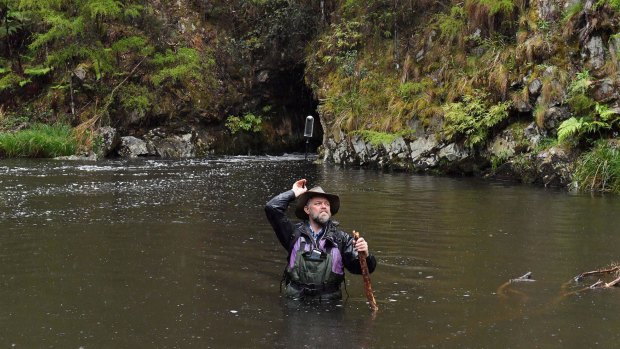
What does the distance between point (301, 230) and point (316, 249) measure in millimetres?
245

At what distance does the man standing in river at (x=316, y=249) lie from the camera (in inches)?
215

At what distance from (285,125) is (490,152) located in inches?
493

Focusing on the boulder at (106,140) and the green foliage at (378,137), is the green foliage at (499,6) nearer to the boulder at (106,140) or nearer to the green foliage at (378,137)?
the green foliage at (378,137)

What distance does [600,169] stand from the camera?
1398 centimetres

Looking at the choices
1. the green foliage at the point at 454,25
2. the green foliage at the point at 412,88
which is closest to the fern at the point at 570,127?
the green foliage at the point at 412,88

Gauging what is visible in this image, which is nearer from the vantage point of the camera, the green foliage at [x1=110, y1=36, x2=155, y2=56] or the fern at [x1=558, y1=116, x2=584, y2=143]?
the fern at [x1=558, y1=116, x2=584, y2=143]

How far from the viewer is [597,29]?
15.6 m

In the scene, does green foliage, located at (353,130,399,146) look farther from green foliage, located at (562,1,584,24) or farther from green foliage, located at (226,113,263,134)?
green foliage, located at (226,113,263,134)

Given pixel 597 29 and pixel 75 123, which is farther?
pixel 75 123

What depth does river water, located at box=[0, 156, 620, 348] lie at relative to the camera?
487 cm

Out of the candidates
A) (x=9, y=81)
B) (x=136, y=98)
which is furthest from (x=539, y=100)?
(x=9, y=81)

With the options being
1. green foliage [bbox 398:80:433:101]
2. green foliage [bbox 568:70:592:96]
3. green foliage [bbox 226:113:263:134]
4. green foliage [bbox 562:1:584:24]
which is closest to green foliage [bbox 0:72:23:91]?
green foliage [bbox 226:113:263:134]

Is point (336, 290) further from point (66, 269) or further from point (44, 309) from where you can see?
point (66, 269)

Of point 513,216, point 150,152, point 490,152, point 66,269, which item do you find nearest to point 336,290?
point 66,269
